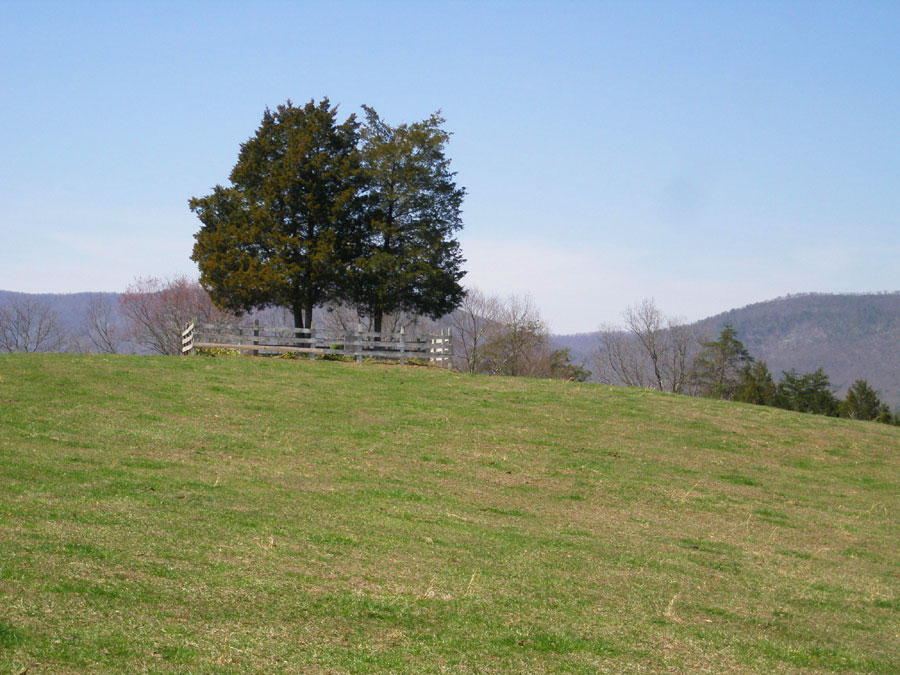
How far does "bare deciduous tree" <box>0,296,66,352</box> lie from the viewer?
80.9 meters

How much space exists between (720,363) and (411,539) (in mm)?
71831

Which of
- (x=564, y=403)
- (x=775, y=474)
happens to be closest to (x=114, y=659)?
(x=775, y=474)

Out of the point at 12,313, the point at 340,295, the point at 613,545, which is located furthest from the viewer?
the point at 12,313

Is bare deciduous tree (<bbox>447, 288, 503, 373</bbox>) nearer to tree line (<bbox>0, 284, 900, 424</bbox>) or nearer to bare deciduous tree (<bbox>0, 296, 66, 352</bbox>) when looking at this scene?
tree line (<bbox>0, 284, 900, 424</bbox>)

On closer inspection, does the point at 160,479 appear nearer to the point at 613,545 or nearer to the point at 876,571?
the point at 613,545

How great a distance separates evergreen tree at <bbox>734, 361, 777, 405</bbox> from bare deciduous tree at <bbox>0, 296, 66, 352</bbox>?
6667cm

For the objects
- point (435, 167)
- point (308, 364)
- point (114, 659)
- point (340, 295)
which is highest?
point (435, 167)

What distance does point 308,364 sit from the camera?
30828 millimetres

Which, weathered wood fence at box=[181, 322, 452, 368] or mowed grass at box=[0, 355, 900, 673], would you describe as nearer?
mowed grass at box=[0, 355, 900, 673]

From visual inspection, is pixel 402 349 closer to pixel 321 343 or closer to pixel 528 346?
pixel 321 343

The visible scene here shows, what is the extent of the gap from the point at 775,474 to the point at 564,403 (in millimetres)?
7884

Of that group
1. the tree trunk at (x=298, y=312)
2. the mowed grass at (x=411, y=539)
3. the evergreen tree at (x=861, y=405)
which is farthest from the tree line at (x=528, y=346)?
the mowed grass at (x=411, y=539)

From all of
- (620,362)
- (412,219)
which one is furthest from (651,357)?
(412,219)

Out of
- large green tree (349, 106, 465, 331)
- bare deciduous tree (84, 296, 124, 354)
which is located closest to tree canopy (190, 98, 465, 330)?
large green tree (349, 106, 465, 331)
